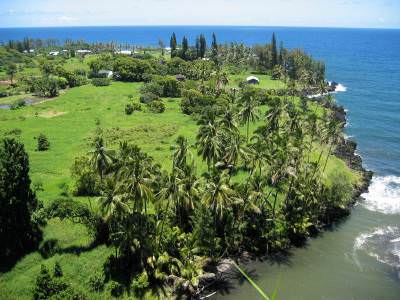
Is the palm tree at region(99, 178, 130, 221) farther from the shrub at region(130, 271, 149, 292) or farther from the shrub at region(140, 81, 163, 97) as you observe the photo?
the shrub at region(140, 81, 163, 97)

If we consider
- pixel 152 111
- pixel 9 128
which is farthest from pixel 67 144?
pixel 152 111

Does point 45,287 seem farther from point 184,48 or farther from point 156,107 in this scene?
point 184,48

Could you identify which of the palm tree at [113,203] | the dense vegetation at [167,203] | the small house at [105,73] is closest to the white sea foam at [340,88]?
the dense vegetation at [167,203]

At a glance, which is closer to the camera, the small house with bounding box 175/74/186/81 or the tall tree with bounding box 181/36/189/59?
the small house with bounding box 175/74/186/81

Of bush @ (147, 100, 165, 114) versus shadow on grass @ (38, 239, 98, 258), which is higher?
bush @ (147, 100, 165, 114)

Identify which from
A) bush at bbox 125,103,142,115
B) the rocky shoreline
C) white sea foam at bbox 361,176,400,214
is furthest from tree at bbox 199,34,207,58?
white sea foam at bbox 361,176,400,214

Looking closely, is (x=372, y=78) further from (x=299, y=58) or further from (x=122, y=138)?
(x=122, y=138)
